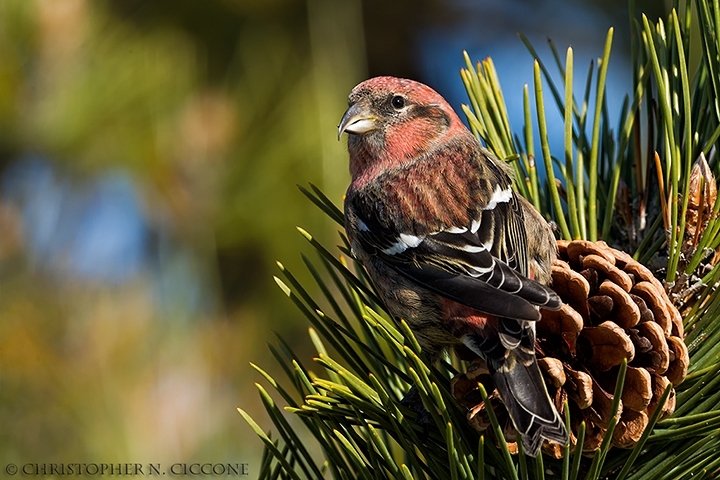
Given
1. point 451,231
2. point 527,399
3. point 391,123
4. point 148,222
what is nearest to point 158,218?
point 148,222

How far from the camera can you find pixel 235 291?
2.96 meters

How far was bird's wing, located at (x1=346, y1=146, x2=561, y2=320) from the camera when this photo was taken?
1.67 m

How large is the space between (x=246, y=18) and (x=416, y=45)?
4.72 feet

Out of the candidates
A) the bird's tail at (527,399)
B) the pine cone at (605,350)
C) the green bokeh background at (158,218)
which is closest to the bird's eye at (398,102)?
the green bokeh background at (158,218)

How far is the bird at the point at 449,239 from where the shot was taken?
4.53ft

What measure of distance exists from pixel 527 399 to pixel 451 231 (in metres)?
0.62

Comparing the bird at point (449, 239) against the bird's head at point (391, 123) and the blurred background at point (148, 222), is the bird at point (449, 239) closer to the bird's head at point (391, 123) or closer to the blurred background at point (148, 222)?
Result: the bird's head at point (391, 123)

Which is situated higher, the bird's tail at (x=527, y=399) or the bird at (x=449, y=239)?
the bird at (x=449, y=239)

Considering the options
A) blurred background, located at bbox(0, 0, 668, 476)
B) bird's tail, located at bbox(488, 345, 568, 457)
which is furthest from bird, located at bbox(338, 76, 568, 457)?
blurred background, located at bbox(0, 0, 668, 476)

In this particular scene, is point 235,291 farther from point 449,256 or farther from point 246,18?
point 246,18
